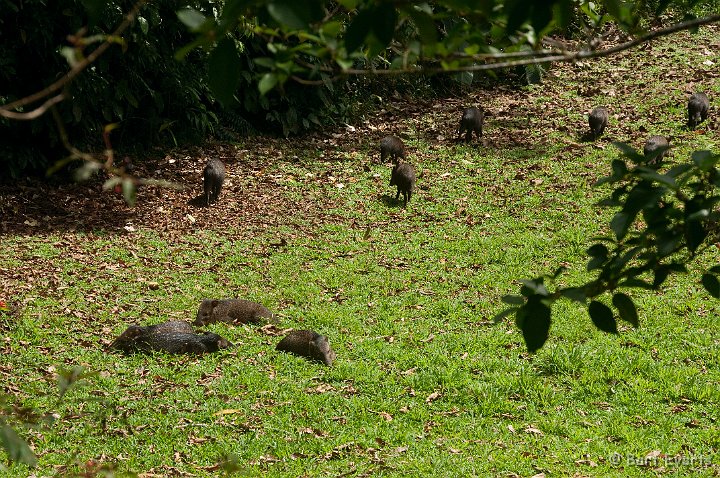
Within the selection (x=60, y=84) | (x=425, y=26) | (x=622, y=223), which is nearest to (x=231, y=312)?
(x=622, y=223)

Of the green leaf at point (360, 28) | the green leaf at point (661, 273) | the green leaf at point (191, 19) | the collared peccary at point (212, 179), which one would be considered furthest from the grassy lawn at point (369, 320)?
the green leaf at point (661, 273)

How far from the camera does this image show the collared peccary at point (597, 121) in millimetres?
11453

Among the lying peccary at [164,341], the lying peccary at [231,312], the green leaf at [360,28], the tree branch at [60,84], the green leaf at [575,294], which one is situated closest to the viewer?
the tree branch at [60,84]

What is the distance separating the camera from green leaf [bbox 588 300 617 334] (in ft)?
5.71

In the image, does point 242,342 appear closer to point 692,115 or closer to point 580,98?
point 692,115

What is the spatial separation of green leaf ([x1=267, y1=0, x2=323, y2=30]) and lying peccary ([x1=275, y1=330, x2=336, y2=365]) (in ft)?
17.0

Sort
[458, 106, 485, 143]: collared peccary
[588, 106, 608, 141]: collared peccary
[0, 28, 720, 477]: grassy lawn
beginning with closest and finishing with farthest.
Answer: [0, 28, 720, 477]: grassy lawn < [588, 106, 608, 141]: collared peccary < [458, 106, 485, 143]: collared peccary

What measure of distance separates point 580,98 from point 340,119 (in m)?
3.88

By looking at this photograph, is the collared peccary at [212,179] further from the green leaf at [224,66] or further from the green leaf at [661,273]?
the green leaf at [224,66]

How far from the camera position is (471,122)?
11852mm

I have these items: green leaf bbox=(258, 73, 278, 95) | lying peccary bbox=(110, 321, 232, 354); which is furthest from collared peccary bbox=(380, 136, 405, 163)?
green leaf bbox=(258, 73, 278, 95)

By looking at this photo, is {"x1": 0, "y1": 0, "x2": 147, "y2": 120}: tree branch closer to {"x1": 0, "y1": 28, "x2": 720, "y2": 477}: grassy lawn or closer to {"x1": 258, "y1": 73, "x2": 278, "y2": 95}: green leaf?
{"x1": 258, "y1": 73, "x2": 278, "y2": 95}: green leaf

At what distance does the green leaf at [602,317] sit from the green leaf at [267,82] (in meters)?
0.82

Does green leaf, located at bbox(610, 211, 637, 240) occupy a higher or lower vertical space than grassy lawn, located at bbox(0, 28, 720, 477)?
higher
